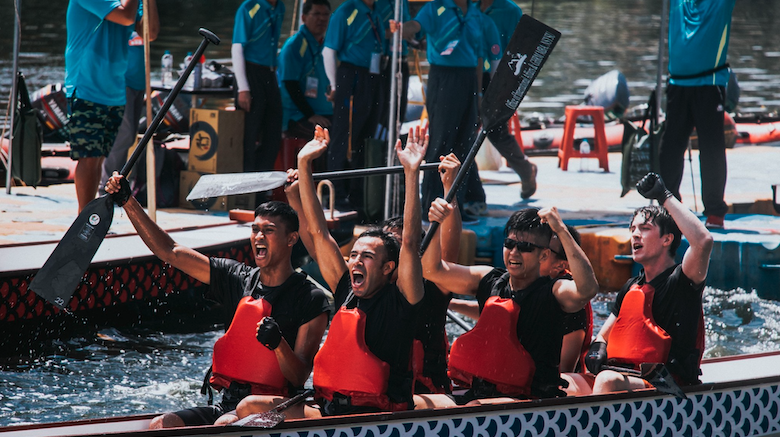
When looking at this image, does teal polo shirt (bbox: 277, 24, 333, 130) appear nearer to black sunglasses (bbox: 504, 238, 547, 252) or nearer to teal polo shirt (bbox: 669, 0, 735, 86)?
teal polo shirt (bbox: 669, 0, 735, 86)

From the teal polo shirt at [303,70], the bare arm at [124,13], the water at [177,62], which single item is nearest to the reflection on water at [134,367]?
the water at [177,62]

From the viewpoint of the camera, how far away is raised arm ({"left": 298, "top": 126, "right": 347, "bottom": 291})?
12.3 ft

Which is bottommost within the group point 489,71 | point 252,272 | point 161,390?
point 161,390

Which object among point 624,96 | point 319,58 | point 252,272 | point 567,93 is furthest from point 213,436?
point 567,93

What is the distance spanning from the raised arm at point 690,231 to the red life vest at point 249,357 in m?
1.47

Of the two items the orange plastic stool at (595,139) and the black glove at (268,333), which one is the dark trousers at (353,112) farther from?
the black glove at (268,333)

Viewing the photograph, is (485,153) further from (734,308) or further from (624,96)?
(734,308)

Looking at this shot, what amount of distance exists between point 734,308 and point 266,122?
3428mm

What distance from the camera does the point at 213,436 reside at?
10.3 feet

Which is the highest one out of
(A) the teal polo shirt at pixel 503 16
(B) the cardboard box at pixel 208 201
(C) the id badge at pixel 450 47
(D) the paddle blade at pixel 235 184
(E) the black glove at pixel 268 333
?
(A) the teal polo shirt at pixel 503 16

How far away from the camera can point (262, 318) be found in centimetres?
356

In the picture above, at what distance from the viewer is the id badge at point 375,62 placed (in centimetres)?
705

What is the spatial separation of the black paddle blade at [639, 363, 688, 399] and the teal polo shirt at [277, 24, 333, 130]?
14.9ft

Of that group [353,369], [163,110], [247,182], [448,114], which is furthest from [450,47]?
[353,369]
